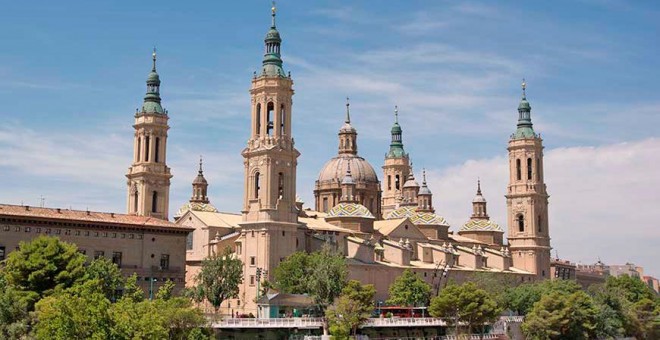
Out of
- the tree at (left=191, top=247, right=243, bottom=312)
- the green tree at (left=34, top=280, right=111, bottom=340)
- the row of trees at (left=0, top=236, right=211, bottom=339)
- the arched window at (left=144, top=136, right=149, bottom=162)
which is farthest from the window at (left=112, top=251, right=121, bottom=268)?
the green tree at (left=34, top=280, right=111, bottom=340)

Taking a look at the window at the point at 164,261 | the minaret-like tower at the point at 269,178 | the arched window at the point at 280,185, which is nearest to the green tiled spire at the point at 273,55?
the minaret-like tower at the point at 269,178

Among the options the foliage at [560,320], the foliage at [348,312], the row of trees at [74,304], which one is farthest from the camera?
the foliage at [560,320]

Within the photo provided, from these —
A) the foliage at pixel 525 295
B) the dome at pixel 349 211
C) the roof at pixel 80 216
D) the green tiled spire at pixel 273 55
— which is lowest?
the foliage at pixel 525 295

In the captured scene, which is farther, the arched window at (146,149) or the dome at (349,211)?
the arched window at (146,149)

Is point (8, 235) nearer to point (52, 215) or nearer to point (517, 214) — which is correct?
point (52, 215)

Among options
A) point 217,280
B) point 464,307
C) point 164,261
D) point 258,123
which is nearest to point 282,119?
point 258,123

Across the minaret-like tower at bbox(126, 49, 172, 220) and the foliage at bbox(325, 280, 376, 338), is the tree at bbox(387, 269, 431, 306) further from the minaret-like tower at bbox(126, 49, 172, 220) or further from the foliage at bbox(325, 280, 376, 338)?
the minaret-like tower at bbox(126, 49, 172, 220)

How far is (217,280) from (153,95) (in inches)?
1527

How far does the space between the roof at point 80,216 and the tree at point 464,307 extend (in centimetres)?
2751

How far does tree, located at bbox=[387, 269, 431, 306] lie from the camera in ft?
318

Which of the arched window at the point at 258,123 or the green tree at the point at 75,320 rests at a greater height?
the arched window at the point at 258,123

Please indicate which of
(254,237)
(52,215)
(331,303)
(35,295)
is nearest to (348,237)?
(254,237)

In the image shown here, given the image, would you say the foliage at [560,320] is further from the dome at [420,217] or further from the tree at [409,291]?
the dome at [420,217]

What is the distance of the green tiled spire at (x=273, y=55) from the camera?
9869 centimetres
